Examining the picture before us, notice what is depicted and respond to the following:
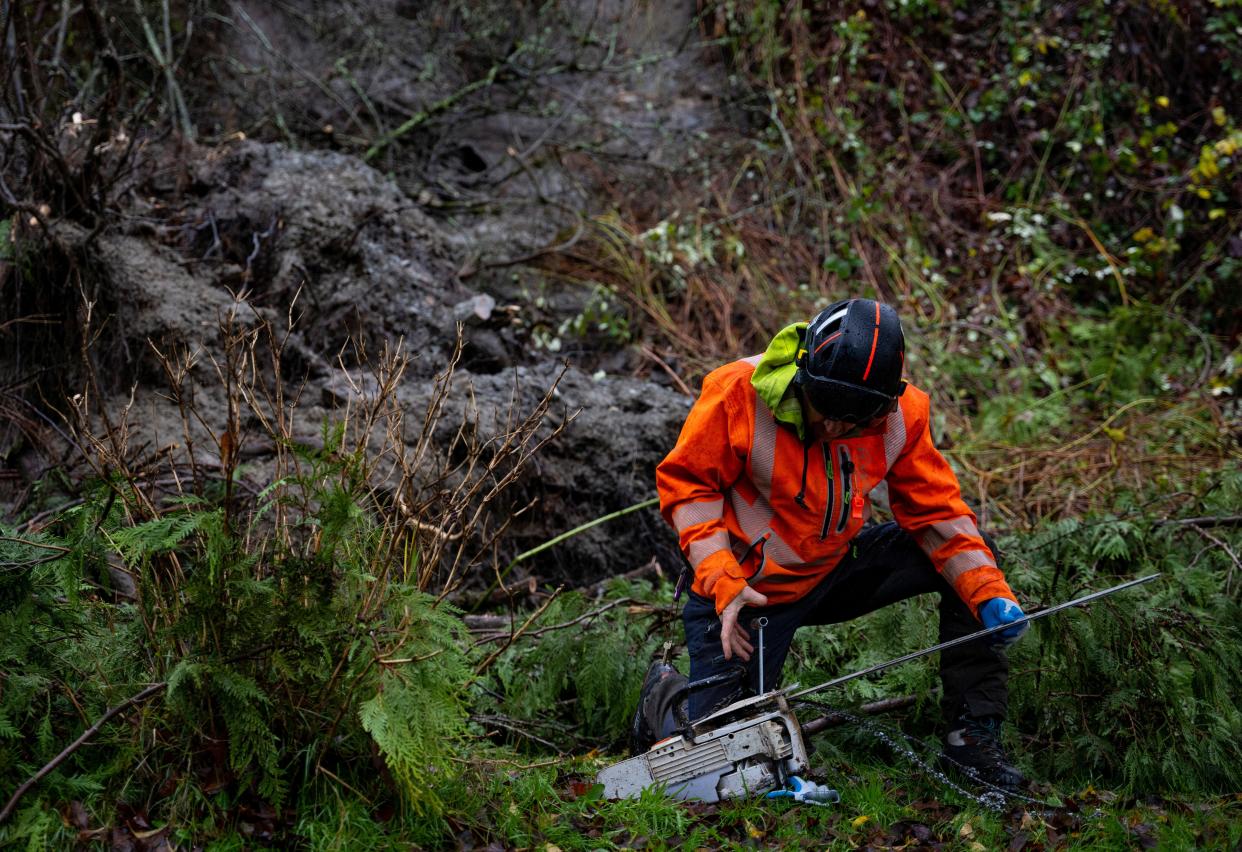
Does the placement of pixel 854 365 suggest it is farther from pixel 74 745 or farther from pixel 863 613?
pixel 74 745

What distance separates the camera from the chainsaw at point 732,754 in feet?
10.6

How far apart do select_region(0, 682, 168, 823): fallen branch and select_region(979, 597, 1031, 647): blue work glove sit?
7.83 ft

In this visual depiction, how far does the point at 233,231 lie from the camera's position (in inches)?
249

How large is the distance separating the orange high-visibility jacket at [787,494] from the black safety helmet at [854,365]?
0.56 feet

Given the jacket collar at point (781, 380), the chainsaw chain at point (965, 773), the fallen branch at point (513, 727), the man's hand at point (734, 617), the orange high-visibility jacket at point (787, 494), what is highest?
the jacket collar at point (781, 380)

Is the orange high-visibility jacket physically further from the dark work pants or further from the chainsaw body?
the chainsaw body

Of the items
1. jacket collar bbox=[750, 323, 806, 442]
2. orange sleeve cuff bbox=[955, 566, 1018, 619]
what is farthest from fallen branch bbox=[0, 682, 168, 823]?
orange sleeve cuff bbox=[955, 566, 1018, 619]

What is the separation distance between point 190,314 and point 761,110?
563 centimetres

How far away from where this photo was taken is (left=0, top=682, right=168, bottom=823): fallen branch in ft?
8.66

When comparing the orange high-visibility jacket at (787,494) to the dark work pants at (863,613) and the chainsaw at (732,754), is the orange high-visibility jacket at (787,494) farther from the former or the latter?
the chainsaw at (732,754)

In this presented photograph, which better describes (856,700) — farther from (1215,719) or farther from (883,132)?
(883,132)

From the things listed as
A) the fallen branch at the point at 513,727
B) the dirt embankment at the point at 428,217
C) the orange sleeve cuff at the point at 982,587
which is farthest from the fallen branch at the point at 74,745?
the orange sleeve cuff at the point at 982,587

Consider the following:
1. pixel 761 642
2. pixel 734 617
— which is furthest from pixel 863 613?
pixel 734 617

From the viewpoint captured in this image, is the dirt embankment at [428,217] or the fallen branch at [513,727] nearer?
the fallen branch at [513,727]
